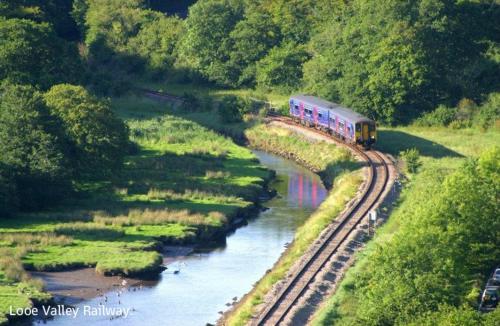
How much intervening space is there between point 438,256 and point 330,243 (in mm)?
15820

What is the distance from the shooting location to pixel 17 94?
8381 cm

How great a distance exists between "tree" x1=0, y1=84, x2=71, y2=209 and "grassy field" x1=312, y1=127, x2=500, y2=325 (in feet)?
69.5

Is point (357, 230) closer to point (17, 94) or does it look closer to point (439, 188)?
point (439, 188)

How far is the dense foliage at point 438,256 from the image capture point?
51938 millimetres

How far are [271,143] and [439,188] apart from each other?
41.4 m

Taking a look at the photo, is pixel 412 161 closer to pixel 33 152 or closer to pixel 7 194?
pixel 33 152

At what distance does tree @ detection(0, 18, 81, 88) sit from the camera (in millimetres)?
98812

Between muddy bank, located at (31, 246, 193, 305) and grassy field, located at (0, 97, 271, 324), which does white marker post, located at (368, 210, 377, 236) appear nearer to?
grassy field, located at (0, 97, 271, 324)

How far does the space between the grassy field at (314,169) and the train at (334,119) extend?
1603mm

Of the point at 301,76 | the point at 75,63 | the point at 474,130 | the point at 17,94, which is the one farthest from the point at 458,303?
the point at 301,76

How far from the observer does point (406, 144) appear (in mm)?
100812

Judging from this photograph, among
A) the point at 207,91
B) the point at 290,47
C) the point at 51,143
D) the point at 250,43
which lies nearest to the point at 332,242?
the point at 51,143

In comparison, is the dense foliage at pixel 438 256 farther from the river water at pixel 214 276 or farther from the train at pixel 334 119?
the train at pixel 334 119

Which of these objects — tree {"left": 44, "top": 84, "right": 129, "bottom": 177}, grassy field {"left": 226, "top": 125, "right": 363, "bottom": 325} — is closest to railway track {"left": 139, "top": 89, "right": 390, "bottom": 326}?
grassy field {"left": 226, "top": 125, "right": 363, "bottom": 325}
